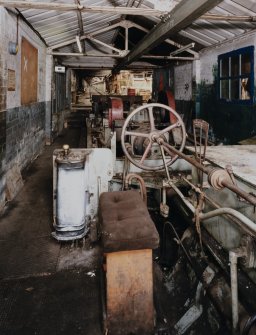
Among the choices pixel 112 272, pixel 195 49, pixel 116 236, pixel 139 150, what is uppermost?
pixel 195 49

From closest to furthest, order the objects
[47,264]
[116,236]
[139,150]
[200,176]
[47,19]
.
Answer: [116,236]
[47,264]
[200,176]
[139,150]
[47,19]

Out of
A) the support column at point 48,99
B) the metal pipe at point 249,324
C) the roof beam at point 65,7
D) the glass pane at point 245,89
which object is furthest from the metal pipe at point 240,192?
the support column at point 48,99

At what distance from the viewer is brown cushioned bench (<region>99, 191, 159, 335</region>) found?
6.31 ft

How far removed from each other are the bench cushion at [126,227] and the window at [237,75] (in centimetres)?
510

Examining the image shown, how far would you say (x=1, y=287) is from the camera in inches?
105

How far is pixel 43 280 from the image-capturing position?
9.10 ft

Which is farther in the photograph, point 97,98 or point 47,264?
point 97,98

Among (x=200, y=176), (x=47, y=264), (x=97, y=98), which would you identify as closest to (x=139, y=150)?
(x=200, y=176)

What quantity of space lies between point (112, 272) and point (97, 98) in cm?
1108

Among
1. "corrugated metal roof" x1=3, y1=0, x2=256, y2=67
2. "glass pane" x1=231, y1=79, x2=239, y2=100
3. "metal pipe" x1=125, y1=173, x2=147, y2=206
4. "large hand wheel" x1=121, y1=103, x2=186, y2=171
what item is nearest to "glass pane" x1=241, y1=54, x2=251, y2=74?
"glass pane" x1=231, y1=79, x2=239, y2=100

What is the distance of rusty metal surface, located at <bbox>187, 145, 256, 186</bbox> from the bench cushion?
0.95m

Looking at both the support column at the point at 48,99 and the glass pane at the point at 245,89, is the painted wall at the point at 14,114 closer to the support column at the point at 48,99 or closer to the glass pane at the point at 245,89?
the support column at the point at 48,99

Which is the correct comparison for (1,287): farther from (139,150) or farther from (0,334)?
(139,150)

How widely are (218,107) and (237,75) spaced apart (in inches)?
51.1
